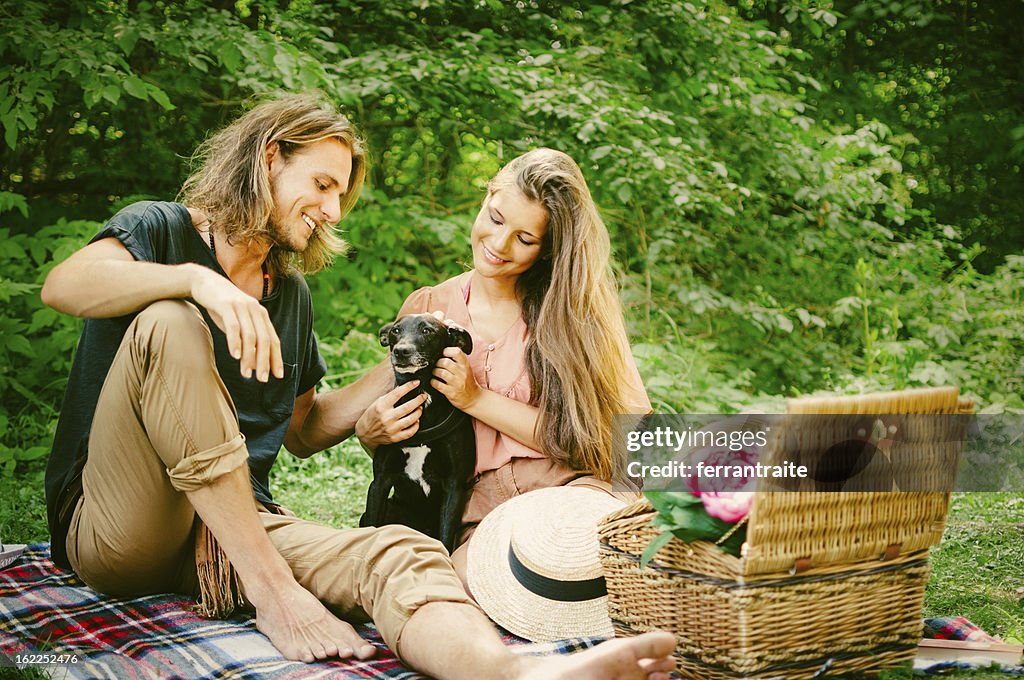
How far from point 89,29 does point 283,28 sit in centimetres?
98

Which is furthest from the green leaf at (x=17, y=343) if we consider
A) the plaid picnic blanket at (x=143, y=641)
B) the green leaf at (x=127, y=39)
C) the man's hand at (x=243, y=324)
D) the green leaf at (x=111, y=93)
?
the man's hand at (x=243, y=324)

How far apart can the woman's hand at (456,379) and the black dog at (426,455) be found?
3cm

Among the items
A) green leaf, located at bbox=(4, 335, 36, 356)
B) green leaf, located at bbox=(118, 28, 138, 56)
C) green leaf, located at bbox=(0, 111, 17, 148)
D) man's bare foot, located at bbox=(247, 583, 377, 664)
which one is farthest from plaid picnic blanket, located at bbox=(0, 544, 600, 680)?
green leaf, located at bbox=(118, 28, 138, 56)

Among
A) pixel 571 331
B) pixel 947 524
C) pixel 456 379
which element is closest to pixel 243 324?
pixel 456 379

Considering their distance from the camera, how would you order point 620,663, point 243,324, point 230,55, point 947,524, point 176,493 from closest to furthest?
1. point 620,663
2. point 243,324
3. point 176,493
4. point 947,524
5. point 230,55

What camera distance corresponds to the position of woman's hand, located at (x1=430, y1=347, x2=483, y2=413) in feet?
8.38

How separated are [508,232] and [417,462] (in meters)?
0.73

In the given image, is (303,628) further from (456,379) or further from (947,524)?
(947,524)

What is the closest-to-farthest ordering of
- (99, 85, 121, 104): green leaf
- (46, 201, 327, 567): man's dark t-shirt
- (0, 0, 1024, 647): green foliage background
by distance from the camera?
1. (46, 201, 327, 567): man's dark t-shirt
2. (99, 85, 121, 104): green leaf
3. (0, 0, 1024, 647): green foliage background

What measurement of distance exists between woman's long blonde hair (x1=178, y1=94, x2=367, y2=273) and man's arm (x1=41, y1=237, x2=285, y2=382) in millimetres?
338

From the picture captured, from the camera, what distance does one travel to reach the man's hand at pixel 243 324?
2045 mm

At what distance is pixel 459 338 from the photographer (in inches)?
104

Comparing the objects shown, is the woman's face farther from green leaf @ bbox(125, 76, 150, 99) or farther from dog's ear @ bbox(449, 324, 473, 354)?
green leaf @ bbox(125, 76, 150, 99)

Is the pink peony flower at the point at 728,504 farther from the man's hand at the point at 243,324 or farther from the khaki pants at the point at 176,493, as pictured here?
the man's hand at the point at 243,324
